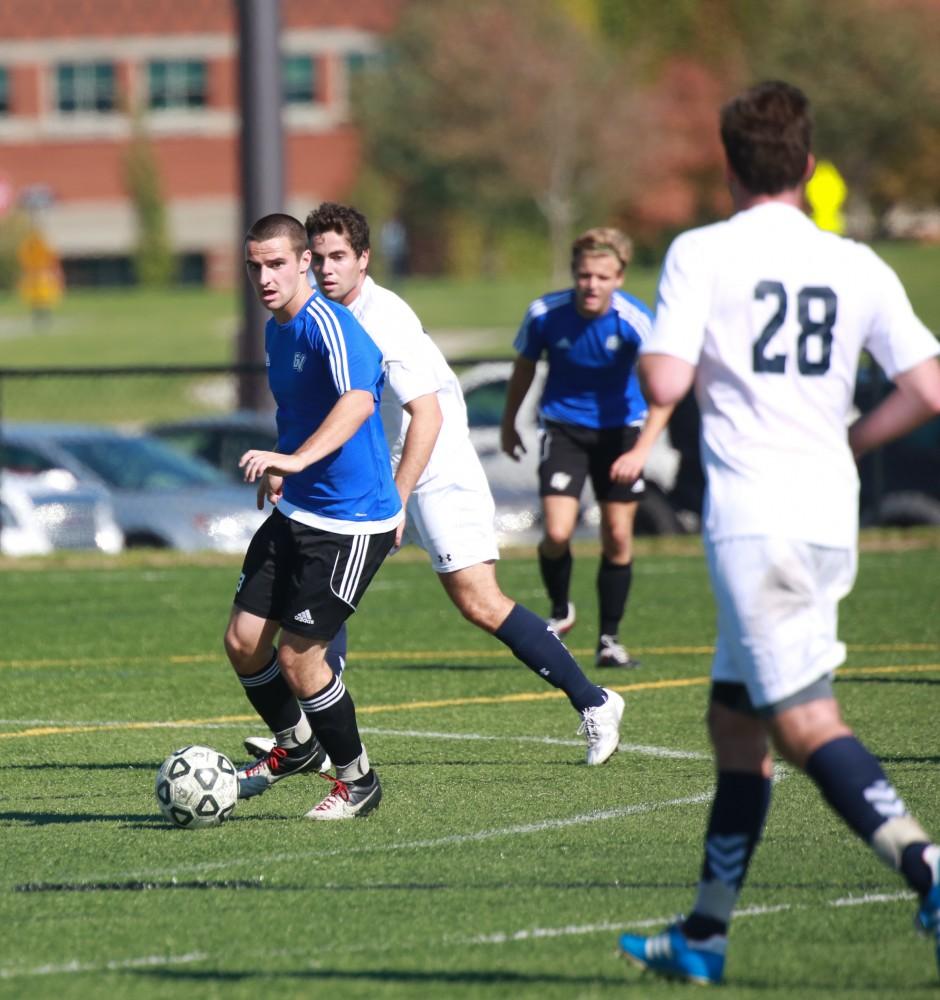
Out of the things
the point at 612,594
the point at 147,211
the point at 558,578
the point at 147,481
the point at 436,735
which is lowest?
the point at 147,211

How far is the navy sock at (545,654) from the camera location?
7.96 metres

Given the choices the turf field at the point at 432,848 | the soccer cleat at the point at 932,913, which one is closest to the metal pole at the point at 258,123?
the turf field at the point at 432,848

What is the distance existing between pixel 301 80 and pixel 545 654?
219 feet

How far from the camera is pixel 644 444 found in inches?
225

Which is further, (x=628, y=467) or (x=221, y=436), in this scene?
(x=221, y=436)

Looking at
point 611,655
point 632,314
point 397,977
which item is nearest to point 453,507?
point 611,655

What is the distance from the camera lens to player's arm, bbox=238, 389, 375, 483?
6.26m

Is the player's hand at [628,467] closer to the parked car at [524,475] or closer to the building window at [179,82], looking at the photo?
the parked car at [524,475]

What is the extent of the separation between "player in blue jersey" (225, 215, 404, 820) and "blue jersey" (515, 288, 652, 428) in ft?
13.7

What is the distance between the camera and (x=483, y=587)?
7957 mm

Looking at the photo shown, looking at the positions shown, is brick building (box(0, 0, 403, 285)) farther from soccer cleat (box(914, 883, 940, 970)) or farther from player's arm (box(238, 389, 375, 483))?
soccer cleat (box(914, 883, 940, 970))

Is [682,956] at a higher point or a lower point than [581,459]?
higher

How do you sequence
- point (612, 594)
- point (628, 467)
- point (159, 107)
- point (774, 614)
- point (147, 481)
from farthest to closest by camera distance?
point (159, 107)
point (147, 481)
point (612, 594)
point (628, 467)
point (774, 614)

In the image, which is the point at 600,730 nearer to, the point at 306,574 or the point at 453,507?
the point at 453,507
